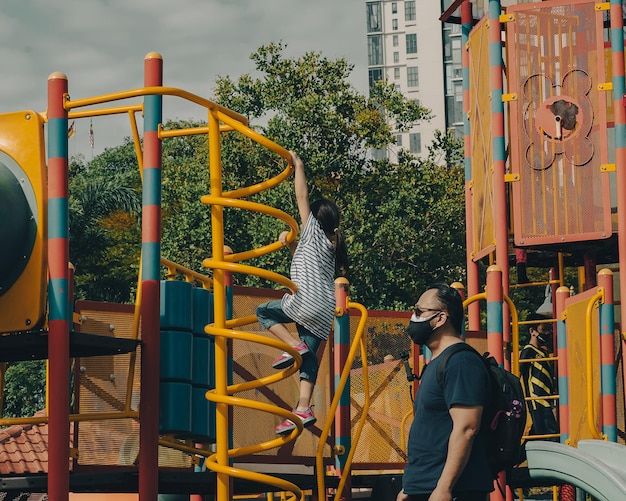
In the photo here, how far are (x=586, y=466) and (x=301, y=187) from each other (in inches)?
86.3

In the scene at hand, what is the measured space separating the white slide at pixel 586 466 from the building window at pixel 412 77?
9219 cm

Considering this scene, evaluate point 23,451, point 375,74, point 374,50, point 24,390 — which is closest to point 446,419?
point 23,451

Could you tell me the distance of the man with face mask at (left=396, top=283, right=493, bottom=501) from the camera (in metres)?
5.21

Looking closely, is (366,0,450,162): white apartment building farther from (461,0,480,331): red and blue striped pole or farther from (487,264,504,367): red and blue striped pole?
(487,264,504,367): red and blue striped pole

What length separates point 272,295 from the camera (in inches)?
369

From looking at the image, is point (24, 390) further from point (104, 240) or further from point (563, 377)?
point (563, 377)

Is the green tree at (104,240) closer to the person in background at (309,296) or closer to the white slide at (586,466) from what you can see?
the person in background at (309,296)

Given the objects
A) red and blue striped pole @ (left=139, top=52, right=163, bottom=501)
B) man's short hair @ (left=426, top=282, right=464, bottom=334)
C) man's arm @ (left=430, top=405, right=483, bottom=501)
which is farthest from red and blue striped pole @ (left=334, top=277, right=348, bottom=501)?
man's arm @ (left=430, top=405, right=483, bottom=501)

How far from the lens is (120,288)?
3934 cm

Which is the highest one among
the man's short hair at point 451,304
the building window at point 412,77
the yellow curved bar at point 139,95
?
the building window at point 412,77

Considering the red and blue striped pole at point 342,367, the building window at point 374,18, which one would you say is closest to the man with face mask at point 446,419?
the red and blue striped pole at point 342,367

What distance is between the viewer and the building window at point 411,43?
3952 inches

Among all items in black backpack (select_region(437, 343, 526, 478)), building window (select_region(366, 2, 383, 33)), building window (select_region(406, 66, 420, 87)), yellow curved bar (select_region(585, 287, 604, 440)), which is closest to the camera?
black backpack (select_region(437, 343, 526, 478))

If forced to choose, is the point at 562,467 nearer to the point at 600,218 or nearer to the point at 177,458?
the point at 177,458
